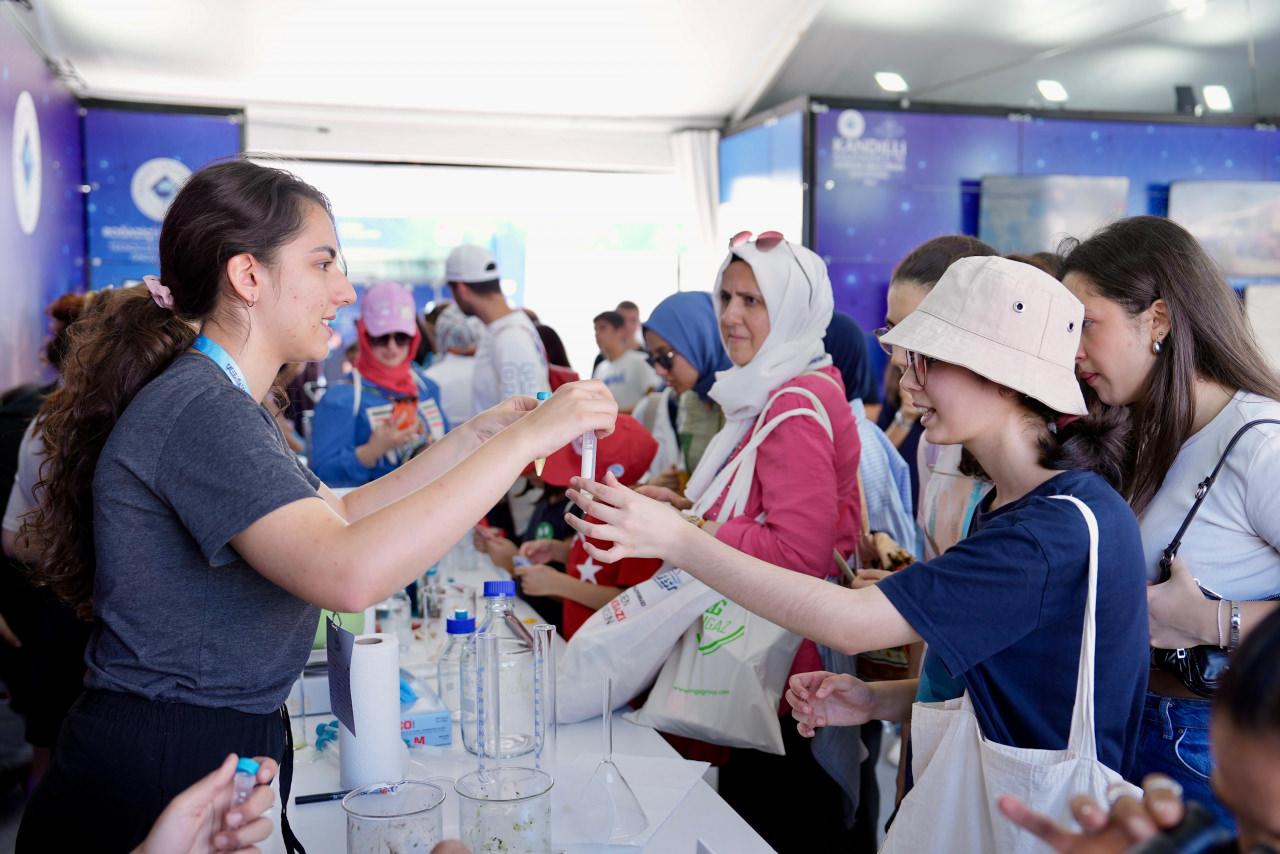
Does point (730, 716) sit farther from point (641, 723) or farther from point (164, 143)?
point (164, 143)

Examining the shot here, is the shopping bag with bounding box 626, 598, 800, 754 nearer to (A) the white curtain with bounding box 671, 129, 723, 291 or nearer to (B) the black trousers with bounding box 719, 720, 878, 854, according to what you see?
(B) the black trousers with bounding box 719, 720, 878, 854

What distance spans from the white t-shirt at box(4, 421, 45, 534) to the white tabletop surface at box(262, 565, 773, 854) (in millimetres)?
1389

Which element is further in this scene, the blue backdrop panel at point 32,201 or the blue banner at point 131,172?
the blue banner at point 131,172

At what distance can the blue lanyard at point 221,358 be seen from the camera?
1.36 metres

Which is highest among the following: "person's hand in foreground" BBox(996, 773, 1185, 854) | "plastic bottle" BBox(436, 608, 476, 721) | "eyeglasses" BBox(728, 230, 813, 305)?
"eyeglasses" BBox(728, 230, 813, 305)

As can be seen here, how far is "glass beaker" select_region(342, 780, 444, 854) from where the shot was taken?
1229 millimetres

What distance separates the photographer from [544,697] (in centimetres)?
179

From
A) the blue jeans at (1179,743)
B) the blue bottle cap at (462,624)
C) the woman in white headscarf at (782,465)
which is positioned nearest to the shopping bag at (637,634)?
the woman in white headscarf at (782,465)

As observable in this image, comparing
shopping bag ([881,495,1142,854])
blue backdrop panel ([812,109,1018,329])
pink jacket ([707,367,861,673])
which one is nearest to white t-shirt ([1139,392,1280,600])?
shopping bag ([881,495,1142,854])

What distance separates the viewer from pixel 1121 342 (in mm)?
1734

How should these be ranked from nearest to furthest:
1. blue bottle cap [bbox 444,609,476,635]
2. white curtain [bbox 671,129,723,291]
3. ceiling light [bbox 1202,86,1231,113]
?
blue bottle cap [bbox 444,609,476,635], ceiling light [bbox 1202,86,1231,113], white curtain [bbox 671,129,723,291]

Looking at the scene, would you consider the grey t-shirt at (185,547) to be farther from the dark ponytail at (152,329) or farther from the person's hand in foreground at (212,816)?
the person's hand in foreground at (212,816)

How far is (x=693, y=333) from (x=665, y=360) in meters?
0.17

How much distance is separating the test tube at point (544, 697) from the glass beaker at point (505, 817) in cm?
42
